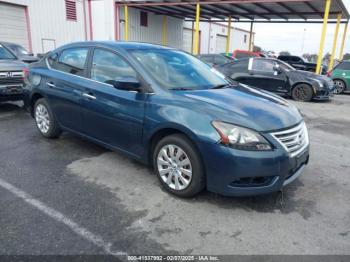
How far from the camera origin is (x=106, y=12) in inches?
739

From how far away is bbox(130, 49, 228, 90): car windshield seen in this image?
363 cm

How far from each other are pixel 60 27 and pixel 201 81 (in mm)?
15924

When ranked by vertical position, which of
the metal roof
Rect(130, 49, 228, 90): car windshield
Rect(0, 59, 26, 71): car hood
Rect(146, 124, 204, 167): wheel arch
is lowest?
Rect(146, 124, 204, 167): wheel arch

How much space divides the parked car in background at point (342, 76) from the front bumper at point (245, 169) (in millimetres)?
12000

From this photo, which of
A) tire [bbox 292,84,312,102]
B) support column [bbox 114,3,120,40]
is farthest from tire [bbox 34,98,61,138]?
support column [bbox 114,3,120,40]

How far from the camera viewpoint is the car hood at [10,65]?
6.84m

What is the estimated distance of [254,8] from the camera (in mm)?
18422

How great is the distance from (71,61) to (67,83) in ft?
1.26

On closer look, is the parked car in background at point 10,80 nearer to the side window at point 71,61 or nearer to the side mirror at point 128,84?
the side window at point 71,61

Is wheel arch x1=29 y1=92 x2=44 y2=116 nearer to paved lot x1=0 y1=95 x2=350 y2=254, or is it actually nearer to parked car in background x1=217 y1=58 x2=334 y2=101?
paved lot x1=0 y1=95 x2=350 y2=254

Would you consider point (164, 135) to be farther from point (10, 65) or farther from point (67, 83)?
point (10, 65)

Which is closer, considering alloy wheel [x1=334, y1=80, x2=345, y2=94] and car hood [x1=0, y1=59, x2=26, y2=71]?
car hood [x1=0, y1=59, x2=26, y2=71]

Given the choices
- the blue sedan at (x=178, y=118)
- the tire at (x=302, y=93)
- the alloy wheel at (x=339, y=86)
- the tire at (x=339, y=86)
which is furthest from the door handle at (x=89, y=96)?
the alloy wheel at (x=339, y=86)

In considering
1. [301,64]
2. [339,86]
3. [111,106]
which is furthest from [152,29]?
[111,106]
